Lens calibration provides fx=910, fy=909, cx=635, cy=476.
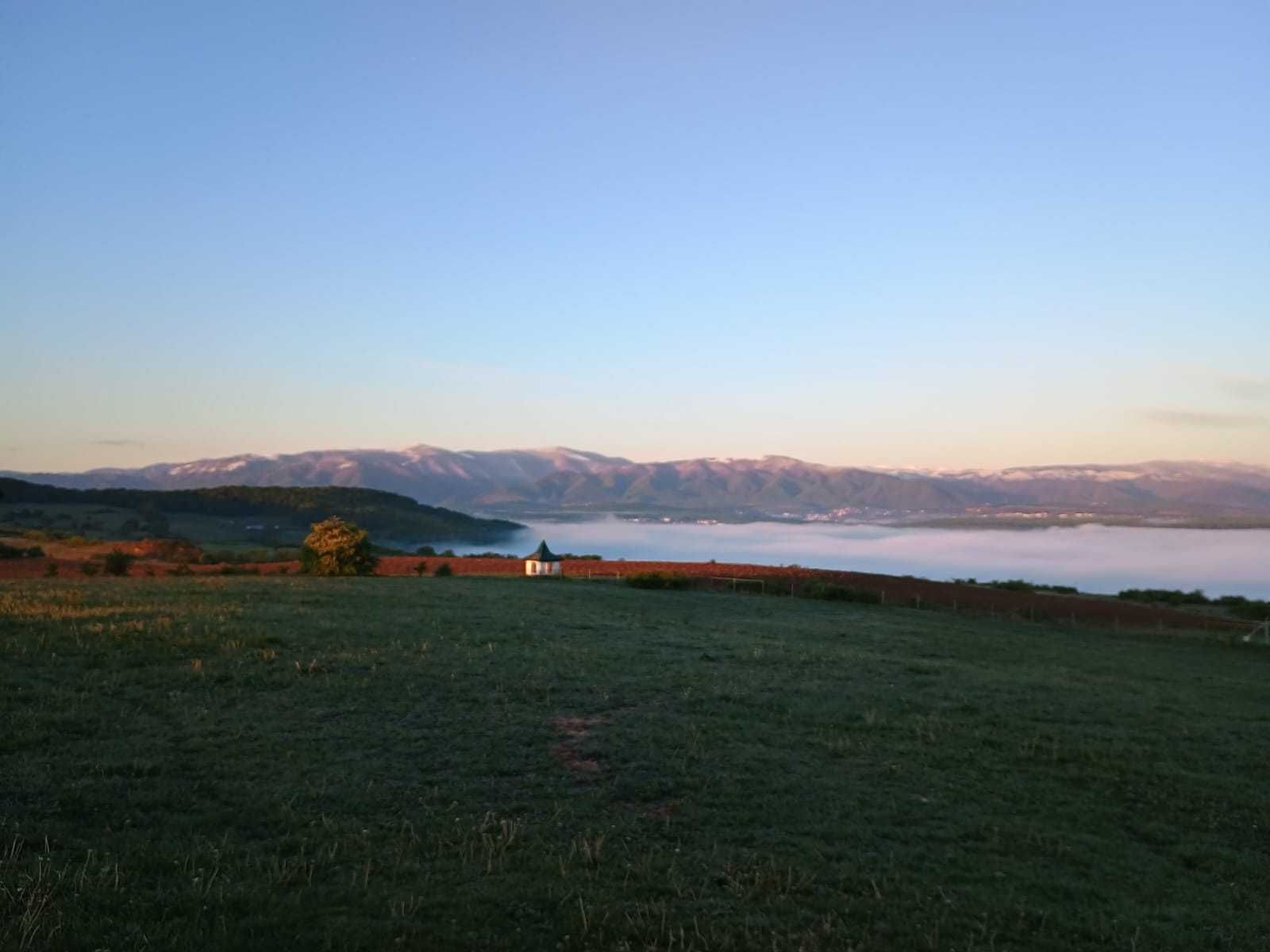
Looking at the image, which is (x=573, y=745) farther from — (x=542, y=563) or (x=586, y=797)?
(x=542, y=563)

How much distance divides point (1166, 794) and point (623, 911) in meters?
8.36

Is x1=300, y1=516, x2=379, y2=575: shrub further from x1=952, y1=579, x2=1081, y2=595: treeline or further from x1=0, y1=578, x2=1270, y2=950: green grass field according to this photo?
x1=952, y1=579, x2=1081, y2=595: treeline

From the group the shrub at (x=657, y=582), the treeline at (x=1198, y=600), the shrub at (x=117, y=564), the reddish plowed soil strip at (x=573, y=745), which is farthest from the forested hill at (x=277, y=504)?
the reddish plowed soil strip at (x=573, y=745)

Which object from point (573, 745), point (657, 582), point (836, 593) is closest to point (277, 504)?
point (657, 582)

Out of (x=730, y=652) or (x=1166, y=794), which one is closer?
(x=1166, y=794)

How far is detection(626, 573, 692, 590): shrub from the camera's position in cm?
4206

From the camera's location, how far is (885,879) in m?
7.34

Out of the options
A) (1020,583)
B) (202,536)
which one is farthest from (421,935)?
(202,536)

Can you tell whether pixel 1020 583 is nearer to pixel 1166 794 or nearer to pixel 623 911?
pixel 1166 794

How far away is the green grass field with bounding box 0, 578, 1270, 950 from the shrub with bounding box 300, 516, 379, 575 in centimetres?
2106

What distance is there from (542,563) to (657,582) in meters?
6.99

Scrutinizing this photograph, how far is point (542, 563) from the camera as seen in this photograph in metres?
46.1

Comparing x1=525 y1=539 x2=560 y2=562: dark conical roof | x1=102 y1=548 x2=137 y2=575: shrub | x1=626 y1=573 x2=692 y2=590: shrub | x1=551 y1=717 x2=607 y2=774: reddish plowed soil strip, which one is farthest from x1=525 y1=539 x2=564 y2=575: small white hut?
x1=551 y1=717 x2=607 y2=774: reddish plowed soil strip

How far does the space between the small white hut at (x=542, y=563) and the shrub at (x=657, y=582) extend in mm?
4635
